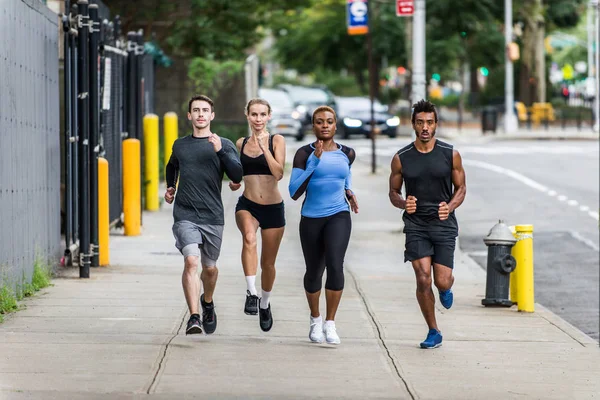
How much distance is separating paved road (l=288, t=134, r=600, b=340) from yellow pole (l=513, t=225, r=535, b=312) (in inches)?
51.0

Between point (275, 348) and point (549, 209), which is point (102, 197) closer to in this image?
point (275, 348)

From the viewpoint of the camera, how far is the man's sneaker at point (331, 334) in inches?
367

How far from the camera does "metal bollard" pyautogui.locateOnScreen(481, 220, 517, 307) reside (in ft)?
39.5

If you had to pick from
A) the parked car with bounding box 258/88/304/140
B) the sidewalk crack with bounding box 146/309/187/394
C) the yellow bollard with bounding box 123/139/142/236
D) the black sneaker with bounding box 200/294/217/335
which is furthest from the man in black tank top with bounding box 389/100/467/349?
the parked car with bounding box 258/88/304/140

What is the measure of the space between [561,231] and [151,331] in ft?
37.9

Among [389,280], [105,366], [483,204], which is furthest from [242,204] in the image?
[483,204]

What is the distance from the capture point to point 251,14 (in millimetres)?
32250

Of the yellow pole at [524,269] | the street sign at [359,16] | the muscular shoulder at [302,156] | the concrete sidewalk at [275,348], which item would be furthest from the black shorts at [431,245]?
the street sign at [359,16]

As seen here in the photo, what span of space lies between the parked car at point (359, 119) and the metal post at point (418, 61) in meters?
24.2

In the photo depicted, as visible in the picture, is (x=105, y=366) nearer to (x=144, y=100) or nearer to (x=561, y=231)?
(x=144, y=100)

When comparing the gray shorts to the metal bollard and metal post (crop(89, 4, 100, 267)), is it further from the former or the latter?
metal post (crop(89, 4, 100, 267))

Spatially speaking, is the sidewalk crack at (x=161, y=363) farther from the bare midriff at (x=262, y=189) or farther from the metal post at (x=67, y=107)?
the metal post at (x=67, y=107)

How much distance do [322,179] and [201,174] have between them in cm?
83

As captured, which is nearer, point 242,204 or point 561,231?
point 242,204
